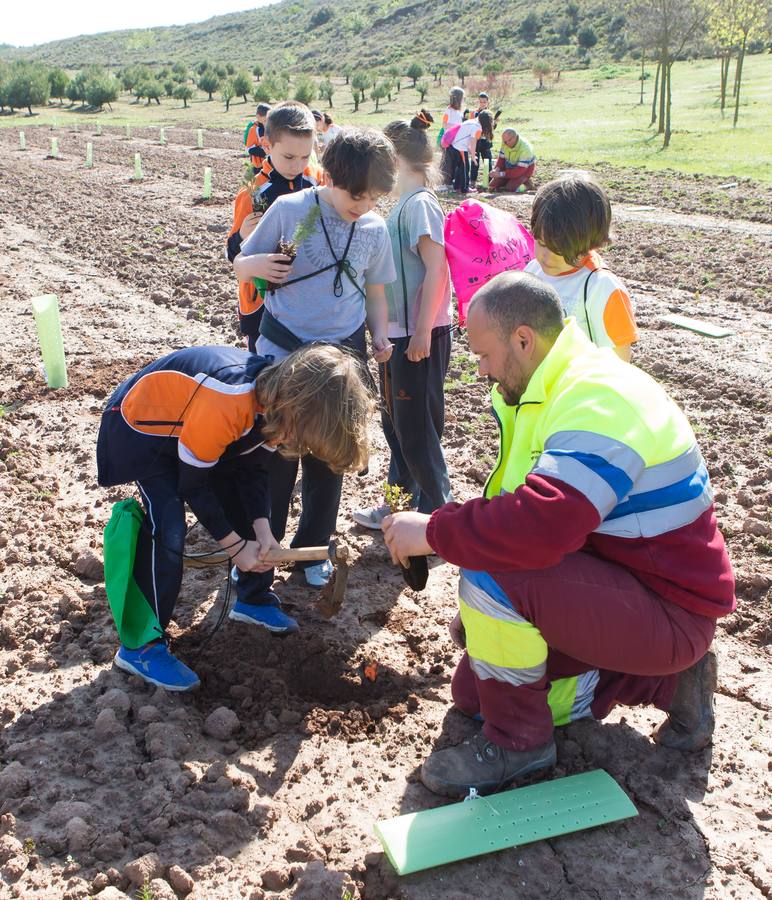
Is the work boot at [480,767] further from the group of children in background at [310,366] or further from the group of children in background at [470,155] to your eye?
the group of children in background at [470,155]

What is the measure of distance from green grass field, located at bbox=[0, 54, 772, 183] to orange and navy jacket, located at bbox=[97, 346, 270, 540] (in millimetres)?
13703

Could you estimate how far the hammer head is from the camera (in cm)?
321

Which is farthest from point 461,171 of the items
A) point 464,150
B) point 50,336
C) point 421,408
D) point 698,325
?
point 421,408

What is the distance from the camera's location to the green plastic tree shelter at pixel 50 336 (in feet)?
18.6

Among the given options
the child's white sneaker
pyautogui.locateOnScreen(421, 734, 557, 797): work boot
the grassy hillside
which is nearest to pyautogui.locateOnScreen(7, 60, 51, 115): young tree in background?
the grassy hillside

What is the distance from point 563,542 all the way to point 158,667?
165cm

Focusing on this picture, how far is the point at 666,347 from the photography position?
6.88 meters

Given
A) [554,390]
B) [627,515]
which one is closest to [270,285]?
[554,390]

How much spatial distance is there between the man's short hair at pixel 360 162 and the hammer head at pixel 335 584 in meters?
1.35

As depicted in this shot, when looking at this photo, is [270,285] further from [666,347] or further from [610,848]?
[666,347]

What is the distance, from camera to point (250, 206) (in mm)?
4449

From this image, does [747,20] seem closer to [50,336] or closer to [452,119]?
[452,119]

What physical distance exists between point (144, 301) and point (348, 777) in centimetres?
600

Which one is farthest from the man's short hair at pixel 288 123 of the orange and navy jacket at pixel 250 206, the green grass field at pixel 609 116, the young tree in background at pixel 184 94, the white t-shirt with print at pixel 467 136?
the young tree in background at pixel 184 94
